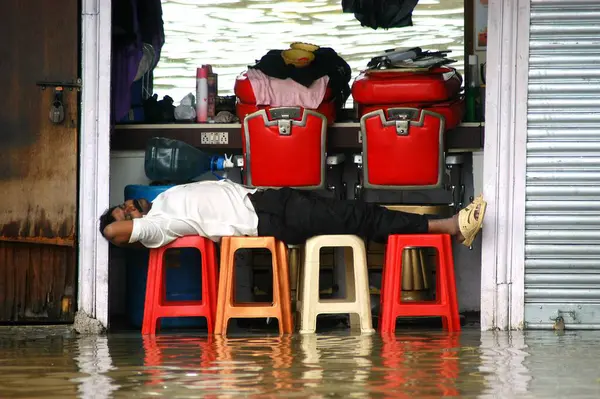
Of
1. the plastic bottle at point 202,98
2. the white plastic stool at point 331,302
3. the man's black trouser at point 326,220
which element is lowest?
the white plastic stool at point 331,302

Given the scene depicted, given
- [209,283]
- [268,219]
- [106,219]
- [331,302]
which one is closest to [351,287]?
[331,302]

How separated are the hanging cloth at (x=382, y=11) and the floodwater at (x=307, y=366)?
2.38 m

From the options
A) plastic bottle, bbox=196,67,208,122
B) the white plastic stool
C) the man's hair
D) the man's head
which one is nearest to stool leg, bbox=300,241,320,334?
the white plastic stool

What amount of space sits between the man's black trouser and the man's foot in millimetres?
203

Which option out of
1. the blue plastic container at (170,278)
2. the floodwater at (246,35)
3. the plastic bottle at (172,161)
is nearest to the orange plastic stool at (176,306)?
the blue plastic container at (170,278)

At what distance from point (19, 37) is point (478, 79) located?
304 cm

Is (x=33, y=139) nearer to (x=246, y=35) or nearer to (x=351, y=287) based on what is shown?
(x=351, y=287)

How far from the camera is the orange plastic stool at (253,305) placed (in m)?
6.18

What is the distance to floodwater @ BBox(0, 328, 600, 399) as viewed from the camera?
365 centimetres

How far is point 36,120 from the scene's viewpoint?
643 centimetres

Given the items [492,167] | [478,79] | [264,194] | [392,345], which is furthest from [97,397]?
[478,79]

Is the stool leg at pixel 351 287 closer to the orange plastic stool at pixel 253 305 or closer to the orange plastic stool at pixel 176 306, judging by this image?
the orange plastic stool at pixel 253 305

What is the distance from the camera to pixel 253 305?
20.6 feet

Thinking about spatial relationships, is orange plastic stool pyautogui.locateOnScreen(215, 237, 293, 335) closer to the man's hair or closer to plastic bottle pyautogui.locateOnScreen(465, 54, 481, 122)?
the man's hair
